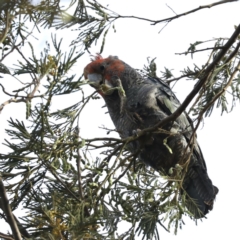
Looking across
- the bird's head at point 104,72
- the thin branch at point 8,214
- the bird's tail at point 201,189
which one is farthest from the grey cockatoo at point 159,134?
the thin branch at point 8,214

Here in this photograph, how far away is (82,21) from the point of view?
283 cm

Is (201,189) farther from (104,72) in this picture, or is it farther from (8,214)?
(8,214)

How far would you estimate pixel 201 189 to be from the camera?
393 cm

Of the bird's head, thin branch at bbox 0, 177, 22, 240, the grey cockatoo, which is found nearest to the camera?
thin branch at bbox 0, 177, 22, 240

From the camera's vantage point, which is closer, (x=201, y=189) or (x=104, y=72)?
(x=201, y=189)

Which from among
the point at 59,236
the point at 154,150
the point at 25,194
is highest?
the point at 154,150

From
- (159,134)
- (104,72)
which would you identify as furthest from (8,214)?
(104,72)

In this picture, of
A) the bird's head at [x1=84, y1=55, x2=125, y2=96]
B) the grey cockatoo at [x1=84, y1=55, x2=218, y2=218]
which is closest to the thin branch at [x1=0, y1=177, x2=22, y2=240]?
the grey cockatoo at [x1=84, y1=55, x2=218, y2=218]

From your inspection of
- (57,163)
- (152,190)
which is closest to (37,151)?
(57,163)

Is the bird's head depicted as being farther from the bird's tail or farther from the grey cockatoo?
Result: the bird's tail

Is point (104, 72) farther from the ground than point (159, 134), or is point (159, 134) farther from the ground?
point (104, 72)

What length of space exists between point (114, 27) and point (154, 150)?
123 centimetres

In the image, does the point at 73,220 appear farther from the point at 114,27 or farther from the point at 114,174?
the point at 114,27

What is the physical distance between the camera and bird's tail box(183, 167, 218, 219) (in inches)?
151
